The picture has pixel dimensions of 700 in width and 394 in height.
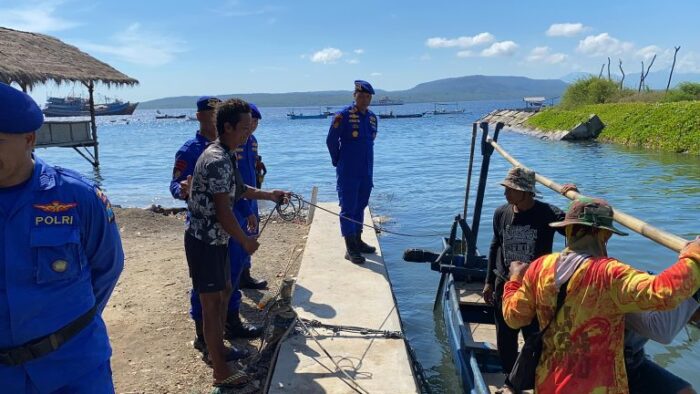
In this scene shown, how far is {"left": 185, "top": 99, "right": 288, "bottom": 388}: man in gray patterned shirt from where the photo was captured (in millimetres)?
3455

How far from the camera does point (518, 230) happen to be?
11.8ft

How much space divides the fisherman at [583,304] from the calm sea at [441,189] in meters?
2.88

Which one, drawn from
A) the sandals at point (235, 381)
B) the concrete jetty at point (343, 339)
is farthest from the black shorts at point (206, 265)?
the concrete jetty at point (343, 339)

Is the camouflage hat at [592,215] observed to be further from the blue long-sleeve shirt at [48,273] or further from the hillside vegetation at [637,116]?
the hillside vegetation at [637,116]

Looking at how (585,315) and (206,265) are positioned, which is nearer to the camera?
(585,315)

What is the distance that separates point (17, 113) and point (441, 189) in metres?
16.3

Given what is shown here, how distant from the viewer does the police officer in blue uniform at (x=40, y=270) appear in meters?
1.95

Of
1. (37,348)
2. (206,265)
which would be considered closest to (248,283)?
(206,265)

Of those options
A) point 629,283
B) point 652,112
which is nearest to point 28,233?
point 629,283

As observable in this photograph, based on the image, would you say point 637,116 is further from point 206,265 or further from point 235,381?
point 206,265

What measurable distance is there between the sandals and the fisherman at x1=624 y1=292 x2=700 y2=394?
2.57 meters

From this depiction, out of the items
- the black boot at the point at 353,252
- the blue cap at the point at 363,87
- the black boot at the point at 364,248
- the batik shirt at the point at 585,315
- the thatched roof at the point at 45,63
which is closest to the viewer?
the batik shirt at the point at 585,315

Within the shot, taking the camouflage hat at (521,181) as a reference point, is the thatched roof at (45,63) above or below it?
above

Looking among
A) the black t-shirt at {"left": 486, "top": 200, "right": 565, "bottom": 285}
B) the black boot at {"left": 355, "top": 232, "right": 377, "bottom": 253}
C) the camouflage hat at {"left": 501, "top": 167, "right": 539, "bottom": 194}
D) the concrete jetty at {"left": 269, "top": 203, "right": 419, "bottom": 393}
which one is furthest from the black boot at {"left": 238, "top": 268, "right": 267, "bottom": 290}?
the camouflage hat at {"left": 501, "top": 167, "right": 539, "bottom": 194}
